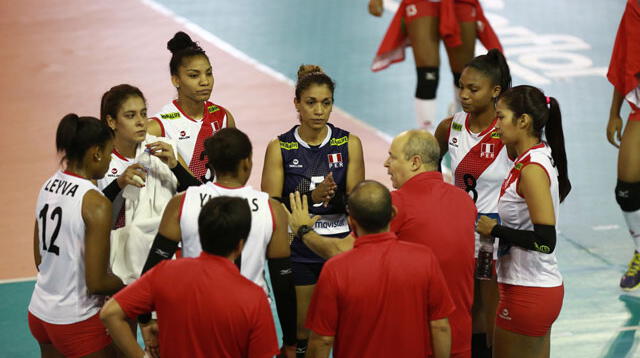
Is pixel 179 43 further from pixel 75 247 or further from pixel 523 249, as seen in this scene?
pixel 523 249

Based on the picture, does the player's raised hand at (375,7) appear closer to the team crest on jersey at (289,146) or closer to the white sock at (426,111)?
the white sock at (426,111)

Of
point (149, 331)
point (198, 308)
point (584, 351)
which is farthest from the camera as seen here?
point (584, 351)

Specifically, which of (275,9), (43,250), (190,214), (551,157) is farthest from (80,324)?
(275,9)

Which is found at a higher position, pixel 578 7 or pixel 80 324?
pixel 578 7

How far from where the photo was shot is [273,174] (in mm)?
5766

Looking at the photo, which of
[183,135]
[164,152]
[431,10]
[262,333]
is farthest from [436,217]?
[431,10]

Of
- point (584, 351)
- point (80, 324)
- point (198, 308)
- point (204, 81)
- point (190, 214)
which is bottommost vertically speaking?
point (584, 351)

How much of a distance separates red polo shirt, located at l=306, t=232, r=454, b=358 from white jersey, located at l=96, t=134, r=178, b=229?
1751 mm

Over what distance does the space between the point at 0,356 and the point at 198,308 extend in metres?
3.35

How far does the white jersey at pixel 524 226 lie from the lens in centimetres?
513

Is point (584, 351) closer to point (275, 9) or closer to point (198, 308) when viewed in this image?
point (198, 308)

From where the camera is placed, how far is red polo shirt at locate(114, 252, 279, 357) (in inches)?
153

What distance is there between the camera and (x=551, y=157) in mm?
5184

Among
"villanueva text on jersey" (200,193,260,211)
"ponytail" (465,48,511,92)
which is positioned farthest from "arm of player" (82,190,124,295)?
"ponytail" (465,48,511,92)
